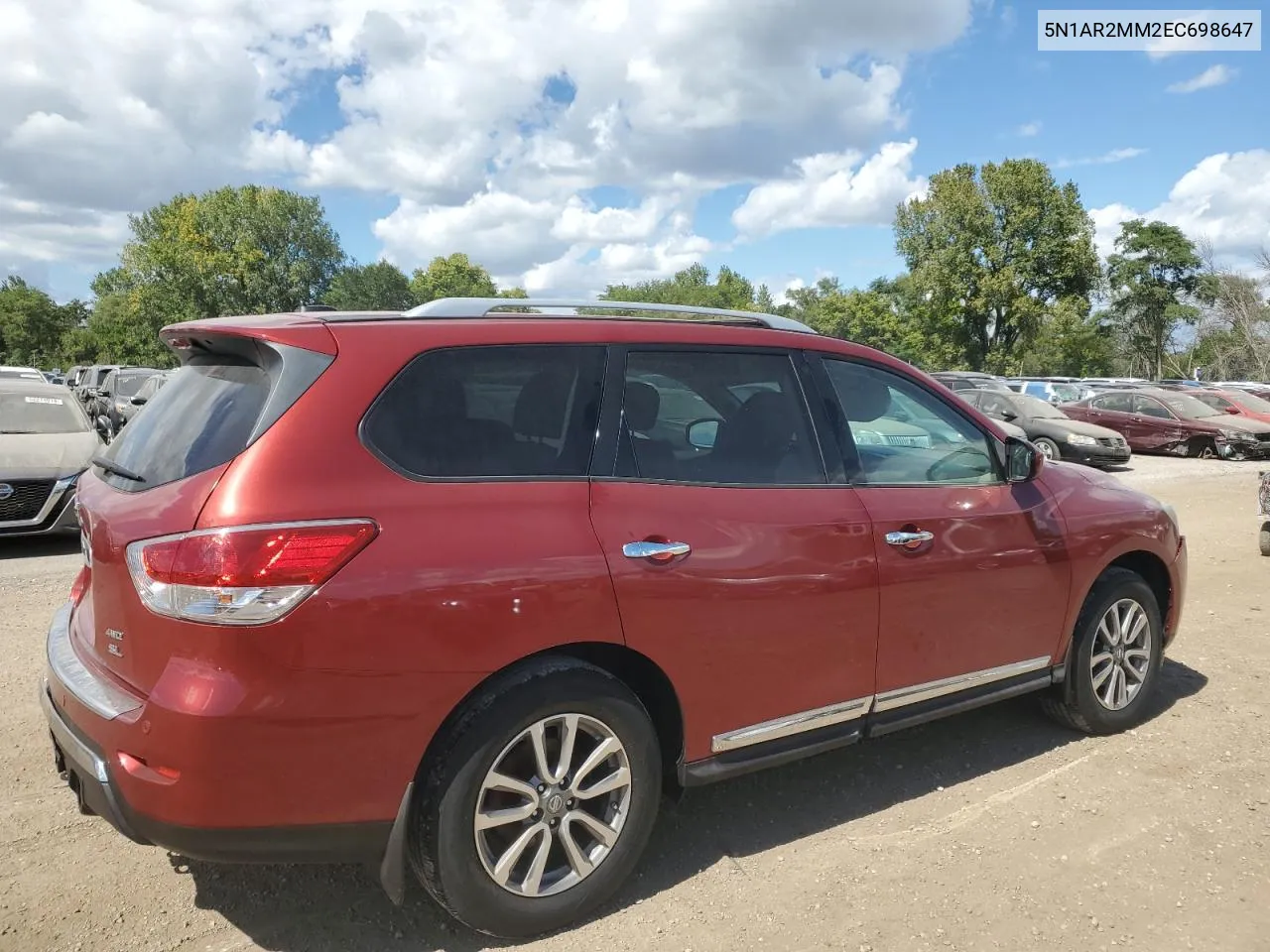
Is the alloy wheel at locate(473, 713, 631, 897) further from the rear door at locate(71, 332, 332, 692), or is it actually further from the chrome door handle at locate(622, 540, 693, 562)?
the rear door at locate(71, 332, 332, 692)

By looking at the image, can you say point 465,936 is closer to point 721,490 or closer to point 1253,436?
point 721,490

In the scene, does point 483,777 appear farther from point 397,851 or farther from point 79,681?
point 79,681

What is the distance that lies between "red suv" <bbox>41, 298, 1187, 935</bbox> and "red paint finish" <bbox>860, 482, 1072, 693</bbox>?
0.05 ft

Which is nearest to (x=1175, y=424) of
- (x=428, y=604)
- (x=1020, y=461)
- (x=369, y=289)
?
(x=1020, y=461)

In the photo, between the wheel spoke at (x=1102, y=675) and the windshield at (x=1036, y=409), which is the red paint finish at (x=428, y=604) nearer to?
the wheel spoke at (x=1102, y=675)

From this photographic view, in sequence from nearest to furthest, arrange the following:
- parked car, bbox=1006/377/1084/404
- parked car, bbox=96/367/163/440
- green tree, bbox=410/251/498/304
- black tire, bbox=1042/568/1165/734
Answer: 1. black tire, bbox=1042/568/1165/734
2. parked car, bbox=96/367/163/440
3. parked car, bbox=1006/377/1084/404
4. green tree, bbox=410/251/498/304

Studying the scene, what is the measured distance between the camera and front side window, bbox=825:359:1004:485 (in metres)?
3.52

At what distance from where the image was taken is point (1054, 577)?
3887 mm

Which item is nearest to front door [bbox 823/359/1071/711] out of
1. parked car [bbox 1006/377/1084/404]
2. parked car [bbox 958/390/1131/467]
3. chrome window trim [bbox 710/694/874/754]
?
chrome window trim [bbox 710/694/874/754]

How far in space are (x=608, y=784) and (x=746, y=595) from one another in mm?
736

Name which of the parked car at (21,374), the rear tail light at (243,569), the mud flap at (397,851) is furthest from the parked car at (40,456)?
the mud flap at (397,851)

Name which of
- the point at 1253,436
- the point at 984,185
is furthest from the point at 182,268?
the point at 1253,436

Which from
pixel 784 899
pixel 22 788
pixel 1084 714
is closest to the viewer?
pixel 784 899

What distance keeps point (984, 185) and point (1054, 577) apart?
45575 mm
